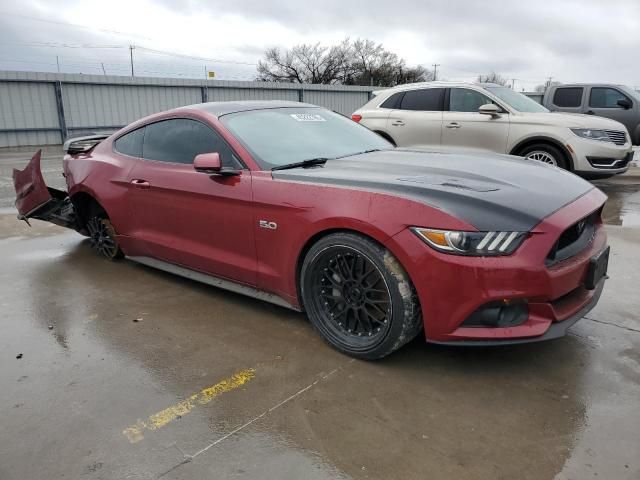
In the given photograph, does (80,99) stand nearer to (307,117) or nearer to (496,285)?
(307,117)

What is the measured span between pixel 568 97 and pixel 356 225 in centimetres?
1066

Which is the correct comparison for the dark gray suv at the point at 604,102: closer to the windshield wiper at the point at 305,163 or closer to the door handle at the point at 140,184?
the windshield wiper at the point at 305,163

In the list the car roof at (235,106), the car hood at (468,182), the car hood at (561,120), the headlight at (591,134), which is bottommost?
the headlight at (591,134)

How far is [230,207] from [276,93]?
717 inches

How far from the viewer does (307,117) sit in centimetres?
423

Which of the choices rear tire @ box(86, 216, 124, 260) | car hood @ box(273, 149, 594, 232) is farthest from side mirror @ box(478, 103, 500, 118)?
rear tire @ box(86, 216, 124, 260)

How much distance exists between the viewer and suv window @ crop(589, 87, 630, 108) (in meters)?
11.3

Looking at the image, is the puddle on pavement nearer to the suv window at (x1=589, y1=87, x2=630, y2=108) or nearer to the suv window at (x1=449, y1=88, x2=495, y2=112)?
the suv window at (x1=449, y1=88, x2=495, y2=112)

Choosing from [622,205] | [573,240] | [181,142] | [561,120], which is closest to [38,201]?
[181,142]

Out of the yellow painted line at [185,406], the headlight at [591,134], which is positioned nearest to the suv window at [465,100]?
the headlight at [591,134]

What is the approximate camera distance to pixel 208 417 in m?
2.62

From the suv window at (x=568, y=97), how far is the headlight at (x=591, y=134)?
4302mm

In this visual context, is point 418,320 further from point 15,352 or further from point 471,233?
point 15,352

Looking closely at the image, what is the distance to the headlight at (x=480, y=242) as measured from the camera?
2.58 m
